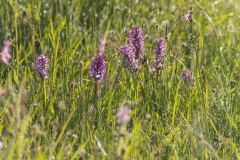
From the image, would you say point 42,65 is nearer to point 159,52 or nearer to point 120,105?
point 120,105

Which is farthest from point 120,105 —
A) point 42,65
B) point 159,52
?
point 42,65

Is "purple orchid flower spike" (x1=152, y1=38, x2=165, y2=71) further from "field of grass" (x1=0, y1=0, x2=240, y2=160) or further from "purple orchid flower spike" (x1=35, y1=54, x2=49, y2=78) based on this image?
"purple orchid flower spike" (x1=35, y1=54, x2=49, y2=78)

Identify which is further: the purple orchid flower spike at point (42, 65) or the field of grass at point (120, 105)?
the purple orchid flower spike at point (42, 65)

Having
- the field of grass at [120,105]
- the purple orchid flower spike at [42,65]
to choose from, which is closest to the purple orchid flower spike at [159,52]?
the field of grass at [120,105]

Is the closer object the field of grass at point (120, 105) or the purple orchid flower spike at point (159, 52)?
the field of grass at point (120, 105)

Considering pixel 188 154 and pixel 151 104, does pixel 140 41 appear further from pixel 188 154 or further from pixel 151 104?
pixel 188 154

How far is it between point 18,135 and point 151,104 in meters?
1.22

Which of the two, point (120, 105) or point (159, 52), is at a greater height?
point (159, 52)

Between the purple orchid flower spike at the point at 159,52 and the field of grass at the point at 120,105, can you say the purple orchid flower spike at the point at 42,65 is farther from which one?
the purple orchid flower spike at the point at 159,52

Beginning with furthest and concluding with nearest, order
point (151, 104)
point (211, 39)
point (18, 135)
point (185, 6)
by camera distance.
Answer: point (185, 6) < point (211, 39) < point (151, 104) < point (18, 135)

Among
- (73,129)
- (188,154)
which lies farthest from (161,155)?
(73,129)

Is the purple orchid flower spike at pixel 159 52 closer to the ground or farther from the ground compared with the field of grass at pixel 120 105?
farther from the ground

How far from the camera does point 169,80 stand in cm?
312

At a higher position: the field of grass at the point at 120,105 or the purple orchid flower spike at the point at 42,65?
the purple orchid flower spike at the point at 42,65
